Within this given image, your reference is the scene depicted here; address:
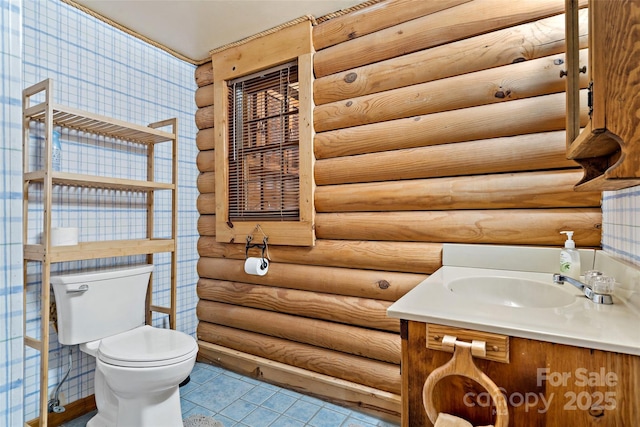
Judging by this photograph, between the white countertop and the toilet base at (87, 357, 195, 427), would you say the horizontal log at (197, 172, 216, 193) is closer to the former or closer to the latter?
the toilet base at (87, 357, 195, 427)

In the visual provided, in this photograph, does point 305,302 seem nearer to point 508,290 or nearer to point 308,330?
point 308,330

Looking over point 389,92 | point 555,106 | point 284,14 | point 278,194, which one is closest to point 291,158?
point 278,194

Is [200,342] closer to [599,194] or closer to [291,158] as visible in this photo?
[291,158]

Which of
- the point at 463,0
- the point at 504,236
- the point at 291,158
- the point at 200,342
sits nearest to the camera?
the point at 504,236

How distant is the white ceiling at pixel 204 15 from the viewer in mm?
2059

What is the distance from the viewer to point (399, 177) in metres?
1.94

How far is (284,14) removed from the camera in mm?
2176

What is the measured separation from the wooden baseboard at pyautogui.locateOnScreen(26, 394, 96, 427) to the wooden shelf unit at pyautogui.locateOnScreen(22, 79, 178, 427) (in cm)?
29

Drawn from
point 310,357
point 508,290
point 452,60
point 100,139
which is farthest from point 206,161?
point 508,290

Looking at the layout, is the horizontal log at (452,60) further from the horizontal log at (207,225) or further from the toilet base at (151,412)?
the toilet base at (151,412)

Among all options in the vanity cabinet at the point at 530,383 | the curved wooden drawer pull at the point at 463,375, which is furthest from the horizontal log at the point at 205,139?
the curved wooden drawer pull at the point at 463,375

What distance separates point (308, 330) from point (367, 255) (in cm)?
69

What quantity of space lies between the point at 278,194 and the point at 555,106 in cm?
171

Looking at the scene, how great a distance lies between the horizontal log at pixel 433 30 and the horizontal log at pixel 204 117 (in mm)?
1089
